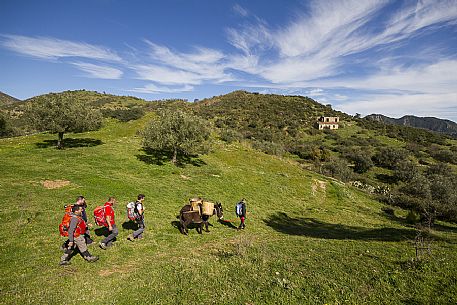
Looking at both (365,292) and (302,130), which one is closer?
(365,292)

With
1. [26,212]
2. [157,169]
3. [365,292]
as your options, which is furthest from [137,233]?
[157,169]

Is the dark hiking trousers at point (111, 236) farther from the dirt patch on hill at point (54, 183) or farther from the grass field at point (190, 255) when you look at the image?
the dirt patch on hill at point (54, 183)

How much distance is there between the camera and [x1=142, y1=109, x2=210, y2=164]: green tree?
113ft

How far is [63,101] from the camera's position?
34781mm

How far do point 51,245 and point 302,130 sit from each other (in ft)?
348

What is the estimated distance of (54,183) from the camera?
2139 centimetres

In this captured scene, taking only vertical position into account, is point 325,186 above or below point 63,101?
below

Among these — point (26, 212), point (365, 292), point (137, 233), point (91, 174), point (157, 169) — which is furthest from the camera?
point (157, 169)

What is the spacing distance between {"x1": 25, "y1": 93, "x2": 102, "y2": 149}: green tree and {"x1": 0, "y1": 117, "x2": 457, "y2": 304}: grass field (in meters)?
5.69

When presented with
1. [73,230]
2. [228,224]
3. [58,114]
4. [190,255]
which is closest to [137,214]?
[190,255]

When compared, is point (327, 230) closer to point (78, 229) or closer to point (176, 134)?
point (78, 229)

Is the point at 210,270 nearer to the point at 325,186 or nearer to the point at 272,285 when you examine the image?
the point at 272,285

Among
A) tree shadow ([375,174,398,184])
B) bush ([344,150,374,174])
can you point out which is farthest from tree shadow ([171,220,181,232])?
bush ([344,150,374,174])

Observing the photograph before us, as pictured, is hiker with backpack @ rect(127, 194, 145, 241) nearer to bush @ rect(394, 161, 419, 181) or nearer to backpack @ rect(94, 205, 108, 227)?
backpack @ rect(94, 205, 108, 227)
